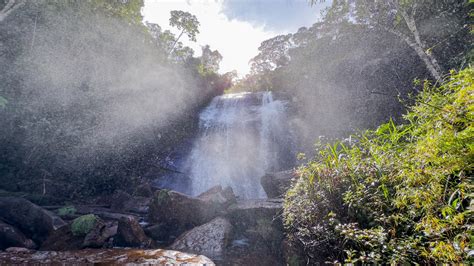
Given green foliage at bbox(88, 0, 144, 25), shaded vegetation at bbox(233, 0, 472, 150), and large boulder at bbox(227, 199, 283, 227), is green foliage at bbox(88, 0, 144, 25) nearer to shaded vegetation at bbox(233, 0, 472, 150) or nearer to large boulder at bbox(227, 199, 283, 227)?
shaded vegetation at bbox(233, 0, 472, 150)

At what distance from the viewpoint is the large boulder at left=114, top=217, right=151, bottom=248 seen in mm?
6070

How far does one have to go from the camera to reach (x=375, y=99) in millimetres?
12180

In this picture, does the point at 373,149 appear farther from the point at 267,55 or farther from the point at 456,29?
the point at 267,55

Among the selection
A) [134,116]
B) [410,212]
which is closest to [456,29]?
[410,212]

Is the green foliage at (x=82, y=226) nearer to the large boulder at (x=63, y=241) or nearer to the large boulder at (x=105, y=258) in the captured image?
the large boulder at (x=63, y=241)

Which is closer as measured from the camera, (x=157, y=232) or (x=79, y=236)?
(x=79, y=236)

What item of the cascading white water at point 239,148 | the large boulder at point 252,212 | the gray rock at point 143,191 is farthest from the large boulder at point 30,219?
the cascading white water at point 239,148

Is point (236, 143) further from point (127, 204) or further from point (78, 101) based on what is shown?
point (78, 101)

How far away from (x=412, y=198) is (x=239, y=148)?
12.9 meters

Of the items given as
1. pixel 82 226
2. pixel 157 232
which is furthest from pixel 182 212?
pixel 82 226

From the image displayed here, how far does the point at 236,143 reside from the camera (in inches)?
587

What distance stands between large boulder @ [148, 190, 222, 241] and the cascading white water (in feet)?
16.8

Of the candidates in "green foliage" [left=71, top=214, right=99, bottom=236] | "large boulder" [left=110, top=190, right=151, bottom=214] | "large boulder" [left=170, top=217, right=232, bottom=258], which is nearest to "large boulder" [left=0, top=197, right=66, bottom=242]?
"green foliage" [left=71, top=214, right=99, bottom=236]

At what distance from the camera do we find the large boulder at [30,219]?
635 centimetres
